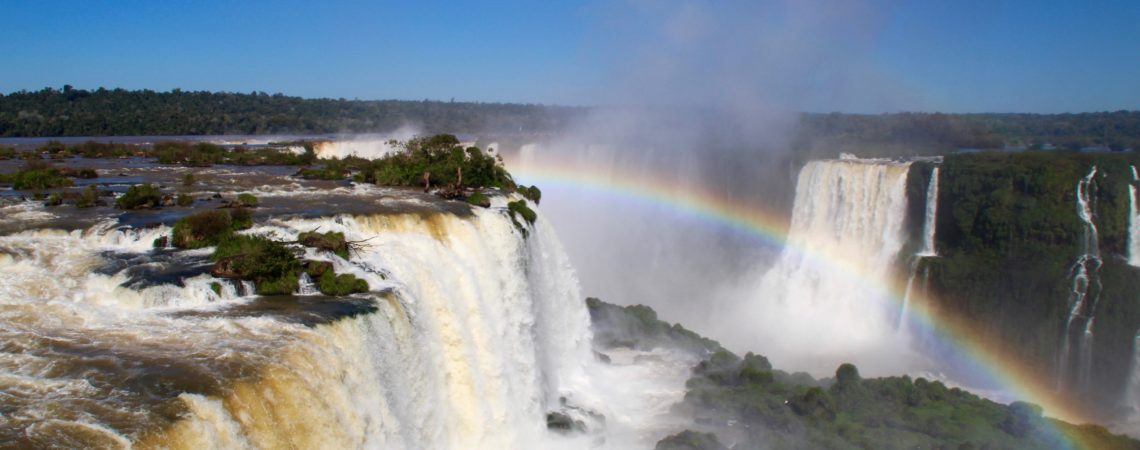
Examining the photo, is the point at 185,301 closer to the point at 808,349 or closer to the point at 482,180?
the point at 482,180

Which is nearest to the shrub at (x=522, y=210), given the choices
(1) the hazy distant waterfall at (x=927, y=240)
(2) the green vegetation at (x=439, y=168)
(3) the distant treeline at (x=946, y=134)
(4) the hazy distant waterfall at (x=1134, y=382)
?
(2) the green vegetation at (x=439, y=168)

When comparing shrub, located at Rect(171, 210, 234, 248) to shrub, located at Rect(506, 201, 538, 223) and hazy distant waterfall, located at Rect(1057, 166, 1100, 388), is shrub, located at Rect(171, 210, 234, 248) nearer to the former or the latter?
shrub, located at Rect(506, 201, 538, 223)

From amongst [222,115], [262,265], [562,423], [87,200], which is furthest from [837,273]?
[222,115]

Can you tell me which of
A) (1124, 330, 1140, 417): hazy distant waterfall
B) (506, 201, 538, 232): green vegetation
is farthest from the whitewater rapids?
(1124, 330, 1140, 417): hazy distant waterfall

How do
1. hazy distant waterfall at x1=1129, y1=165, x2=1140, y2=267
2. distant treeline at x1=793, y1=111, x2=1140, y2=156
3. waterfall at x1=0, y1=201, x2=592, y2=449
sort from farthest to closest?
distant treeline at x1=793, y1=111, x2=1140, y2=156, hazy distant waterfall at x1=1129, y1=165, x2=1140, y2=267, waterfall at x1=0, y1=201, x2=592, y2=449

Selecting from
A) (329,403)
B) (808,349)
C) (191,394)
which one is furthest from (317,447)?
(808,349)

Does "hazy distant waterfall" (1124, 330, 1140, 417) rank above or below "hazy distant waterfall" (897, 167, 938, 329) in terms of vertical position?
below

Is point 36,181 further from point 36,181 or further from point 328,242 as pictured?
point 328,242

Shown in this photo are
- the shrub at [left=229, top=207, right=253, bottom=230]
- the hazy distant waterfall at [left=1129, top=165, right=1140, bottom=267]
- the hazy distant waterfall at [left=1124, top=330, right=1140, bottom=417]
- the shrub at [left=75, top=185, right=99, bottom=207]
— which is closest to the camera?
the shrub at [left=229, top=207, right=253, bottom=230]
